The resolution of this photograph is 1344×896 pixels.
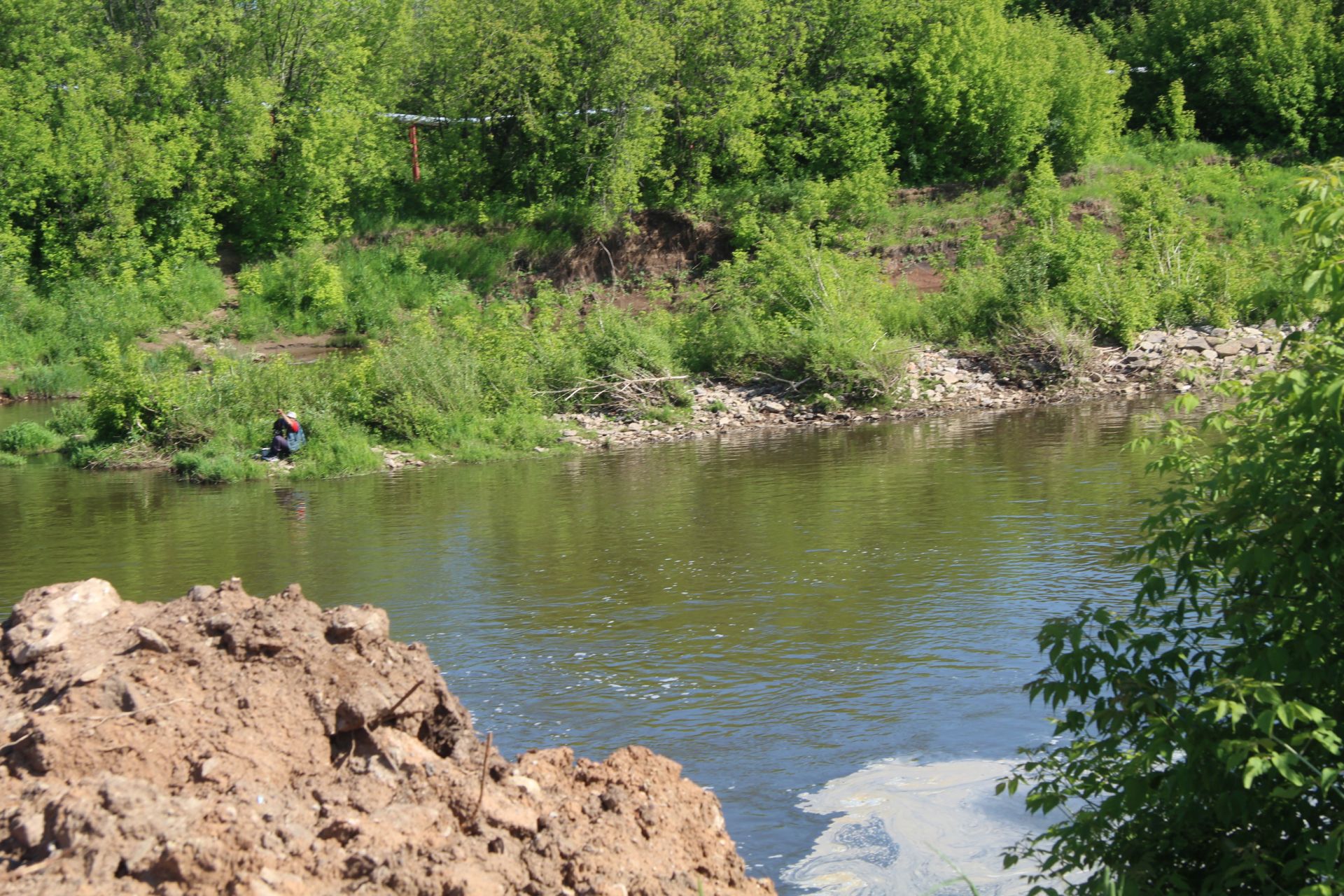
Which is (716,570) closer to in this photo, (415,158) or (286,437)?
(286,437)

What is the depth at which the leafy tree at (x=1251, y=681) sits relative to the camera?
4.91m

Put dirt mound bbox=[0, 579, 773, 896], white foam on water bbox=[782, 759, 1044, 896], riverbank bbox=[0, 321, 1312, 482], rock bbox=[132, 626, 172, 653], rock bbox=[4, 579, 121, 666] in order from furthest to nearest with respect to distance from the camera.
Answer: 1. riverbank bbox=[0, 321, 1312, 482]
2. white foam on water bbox=[782, 759, 1044, 896]
3. rock bbox=[4, 579, 121, 666]
4. rock bbox=[132, 626, 172, 653]
5. dirt mound bbox=[0, 579, 773, 896]

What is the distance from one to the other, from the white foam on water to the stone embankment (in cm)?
1617

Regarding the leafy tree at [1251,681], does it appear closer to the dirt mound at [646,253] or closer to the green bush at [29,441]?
the green bush at [29,441]

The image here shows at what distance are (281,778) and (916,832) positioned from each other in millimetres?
3825

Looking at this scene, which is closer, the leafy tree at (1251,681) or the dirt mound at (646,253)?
the leafy tree at (1251,681)

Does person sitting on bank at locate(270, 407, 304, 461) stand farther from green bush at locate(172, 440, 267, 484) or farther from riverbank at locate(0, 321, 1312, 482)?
green bush at locate(172, 440, 267, 484)

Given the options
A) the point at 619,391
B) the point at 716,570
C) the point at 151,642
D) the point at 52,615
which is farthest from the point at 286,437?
the point at 151,642

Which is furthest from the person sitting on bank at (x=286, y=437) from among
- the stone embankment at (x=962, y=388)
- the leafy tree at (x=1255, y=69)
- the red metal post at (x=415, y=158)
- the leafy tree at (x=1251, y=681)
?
the leafy tree at (x=1255, y=69)

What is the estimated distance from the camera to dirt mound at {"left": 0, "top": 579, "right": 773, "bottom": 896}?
5.38m

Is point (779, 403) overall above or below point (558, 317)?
below

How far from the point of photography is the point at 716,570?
1478 cm

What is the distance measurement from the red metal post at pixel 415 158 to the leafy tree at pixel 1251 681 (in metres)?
39.1

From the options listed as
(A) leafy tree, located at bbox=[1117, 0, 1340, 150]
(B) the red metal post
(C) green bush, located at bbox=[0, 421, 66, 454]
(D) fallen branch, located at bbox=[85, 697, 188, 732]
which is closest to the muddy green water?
(C) green bush, located at bbox=[0, 421, 66, 454]
